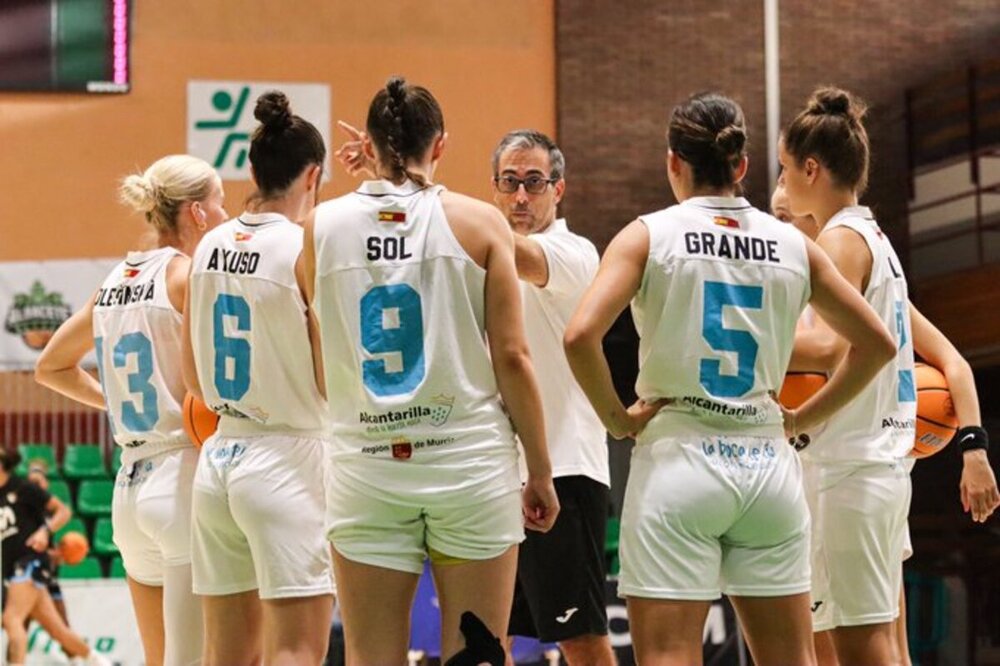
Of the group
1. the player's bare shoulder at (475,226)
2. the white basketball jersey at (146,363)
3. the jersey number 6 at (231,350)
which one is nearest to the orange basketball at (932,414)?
the player's bare shoulder at (475,226)

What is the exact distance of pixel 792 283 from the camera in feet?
11.4

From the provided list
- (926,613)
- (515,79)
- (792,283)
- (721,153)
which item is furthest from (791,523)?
(515,79)

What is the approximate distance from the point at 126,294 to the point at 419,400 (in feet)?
4.71

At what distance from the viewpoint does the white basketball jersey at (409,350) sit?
3375 mm

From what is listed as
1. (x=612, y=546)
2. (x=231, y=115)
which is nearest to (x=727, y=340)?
(x=612, y=546)

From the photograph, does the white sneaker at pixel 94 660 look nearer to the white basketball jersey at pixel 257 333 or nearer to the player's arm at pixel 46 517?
the player's arm at pixel 46 517

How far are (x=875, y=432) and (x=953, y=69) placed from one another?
35.2ft

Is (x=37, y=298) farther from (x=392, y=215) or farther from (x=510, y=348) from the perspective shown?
(x=510, y=348)

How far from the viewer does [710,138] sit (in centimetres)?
350

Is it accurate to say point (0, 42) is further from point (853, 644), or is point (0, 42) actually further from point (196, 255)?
point (853, 644)

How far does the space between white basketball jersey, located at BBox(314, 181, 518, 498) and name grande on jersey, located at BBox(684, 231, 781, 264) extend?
1.65 ft

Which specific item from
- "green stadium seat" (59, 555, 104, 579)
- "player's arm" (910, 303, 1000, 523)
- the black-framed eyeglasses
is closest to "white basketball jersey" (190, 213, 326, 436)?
the black-framed eyeglasses

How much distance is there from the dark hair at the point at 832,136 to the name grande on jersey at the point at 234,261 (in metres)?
1.47

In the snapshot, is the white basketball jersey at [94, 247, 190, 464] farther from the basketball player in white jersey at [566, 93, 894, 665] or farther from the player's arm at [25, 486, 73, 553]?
the player's arm at [25, 486, 73, 553]
